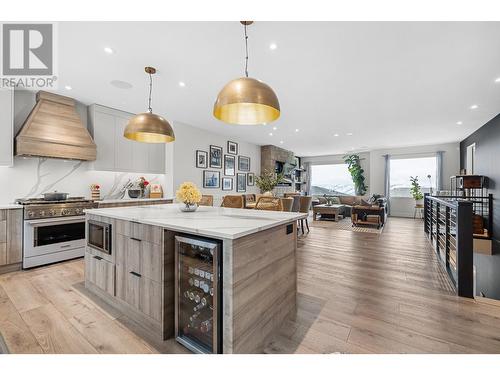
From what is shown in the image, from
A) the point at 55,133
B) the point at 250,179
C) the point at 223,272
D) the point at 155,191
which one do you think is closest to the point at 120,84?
the point at 55,133

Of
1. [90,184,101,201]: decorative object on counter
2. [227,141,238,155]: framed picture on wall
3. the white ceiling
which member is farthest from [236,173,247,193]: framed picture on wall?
[90,184,101,201]: decorative object on counter

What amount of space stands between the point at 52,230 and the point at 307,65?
423 centimetres

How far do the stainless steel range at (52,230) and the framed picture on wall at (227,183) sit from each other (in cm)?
344

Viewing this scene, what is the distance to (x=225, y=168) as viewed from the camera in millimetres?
6574

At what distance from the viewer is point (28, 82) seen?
314 cm

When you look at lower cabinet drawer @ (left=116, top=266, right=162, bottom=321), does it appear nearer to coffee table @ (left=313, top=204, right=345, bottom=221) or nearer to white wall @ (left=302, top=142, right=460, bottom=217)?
coffee table @ (left=313, top=204, right=345, bottom=221)

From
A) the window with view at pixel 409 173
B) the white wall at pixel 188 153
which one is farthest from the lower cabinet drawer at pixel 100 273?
the window with view at pixel 409 173

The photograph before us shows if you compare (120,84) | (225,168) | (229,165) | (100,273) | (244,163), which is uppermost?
(120,84)

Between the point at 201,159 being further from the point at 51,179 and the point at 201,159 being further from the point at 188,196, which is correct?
the point at 188,196

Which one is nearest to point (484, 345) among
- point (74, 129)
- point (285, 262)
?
point (285, 262)

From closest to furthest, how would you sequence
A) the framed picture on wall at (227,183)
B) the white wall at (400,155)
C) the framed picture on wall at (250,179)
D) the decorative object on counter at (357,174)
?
the framed picture on wall at (227,183)
the framed picture on wall at (250,179)
the white wall at (400,155)
the decorative object on counter at (357,174)

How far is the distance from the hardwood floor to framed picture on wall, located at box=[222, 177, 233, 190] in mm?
3882

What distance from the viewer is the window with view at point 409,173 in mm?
8352

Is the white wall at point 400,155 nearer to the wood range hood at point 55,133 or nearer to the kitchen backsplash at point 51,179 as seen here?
the kitchen backsplash at point 51,179
